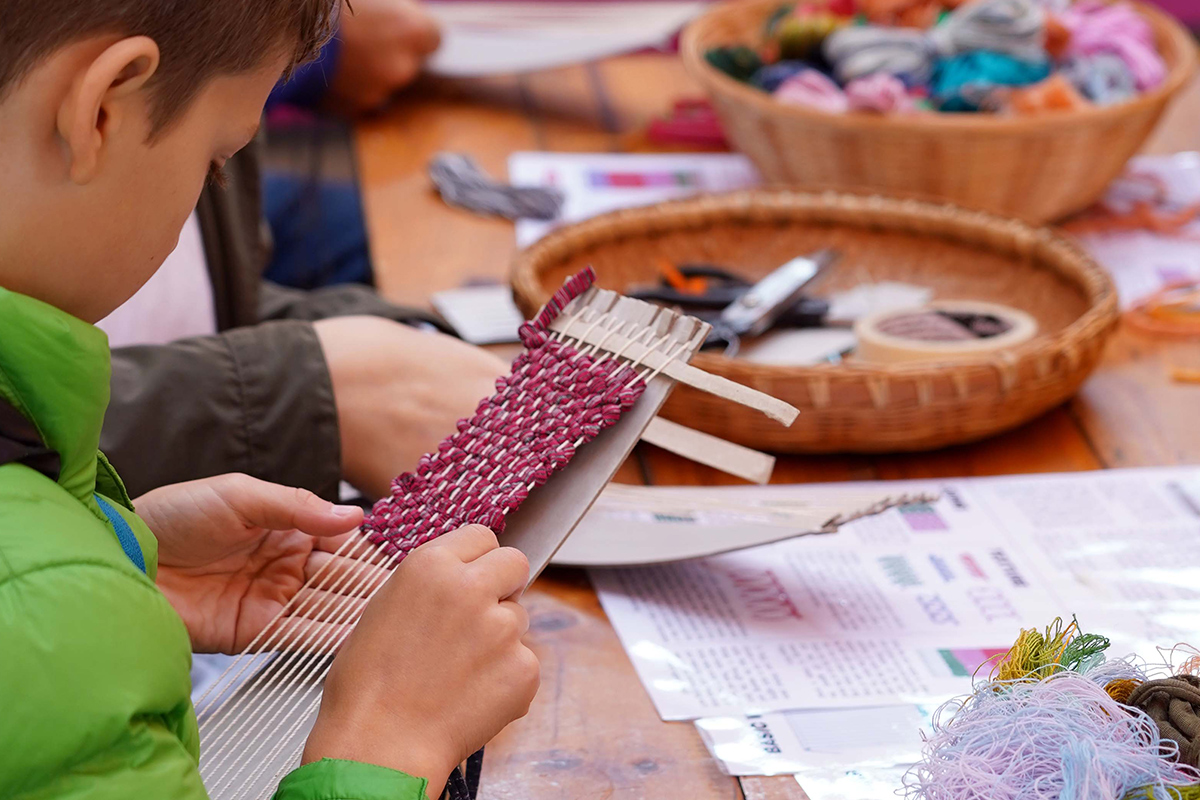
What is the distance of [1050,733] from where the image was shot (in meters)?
0.52

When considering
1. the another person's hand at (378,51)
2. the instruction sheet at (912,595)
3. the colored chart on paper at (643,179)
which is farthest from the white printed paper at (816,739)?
the another person's hand at (378,51)

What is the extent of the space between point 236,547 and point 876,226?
77 cm

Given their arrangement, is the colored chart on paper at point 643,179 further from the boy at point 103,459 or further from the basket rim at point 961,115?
the boy at point 103,459

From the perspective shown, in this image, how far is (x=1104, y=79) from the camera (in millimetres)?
1354

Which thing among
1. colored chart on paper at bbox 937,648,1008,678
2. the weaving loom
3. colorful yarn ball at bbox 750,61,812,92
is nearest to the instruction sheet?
colored chart on paper at bbox 937,648,1008,678

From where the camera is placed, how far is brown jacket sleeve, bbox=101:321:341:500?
0.81 metres

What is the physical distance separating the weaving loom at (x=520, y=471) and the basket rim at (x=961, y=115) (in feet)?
2.06

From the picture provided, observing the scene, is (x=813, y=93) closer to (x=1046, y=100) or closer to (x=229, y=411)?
A: (x=1046, y=100)

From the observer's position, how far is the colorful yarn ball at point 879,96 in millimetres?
1271

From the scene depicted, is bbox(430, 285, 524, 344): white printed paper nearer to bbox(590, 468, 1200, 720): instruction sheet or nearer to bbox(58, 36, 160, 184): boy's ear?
bbox(590, 468, 1200, 720): instruction sheet

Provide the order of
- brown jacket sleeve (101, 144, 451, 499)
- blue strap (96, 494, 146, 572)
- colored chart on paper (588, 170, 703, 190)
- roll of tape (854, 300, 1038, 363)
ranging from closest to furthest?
1. blue strap (96, 494, 146, 572)
2. brown jacket sleeve (101, 144, 451, 499)
3. roll of tape (854, 300, 1038, 363)
4. colored chart on paper (588, 170, 703, 190)

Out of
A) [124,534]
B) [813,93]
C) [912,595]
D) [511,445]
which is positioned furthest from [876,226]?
[124,534]

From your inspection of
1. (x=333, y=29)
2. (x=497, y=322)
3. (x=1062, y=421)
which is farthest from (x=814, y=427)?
(x=333, y=29)

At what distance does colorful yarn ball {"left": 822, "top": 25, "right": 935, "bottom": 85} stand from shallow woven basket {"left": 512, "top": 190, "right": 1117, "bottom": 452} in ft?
0.66
